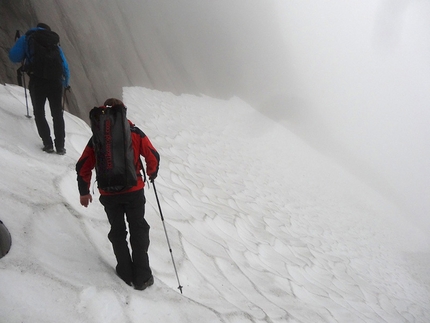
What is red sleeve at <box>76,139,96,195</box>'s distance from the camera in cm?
225

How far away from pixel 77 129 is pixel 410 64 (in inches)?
3774

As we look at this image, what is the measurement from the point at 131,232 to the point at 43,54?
6.72 feet

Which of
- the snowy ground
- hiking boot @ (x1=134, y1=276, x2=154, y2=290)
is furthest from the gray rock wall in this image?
hiking boot @ (x1=134, y1=276, x2=154, y2=290)

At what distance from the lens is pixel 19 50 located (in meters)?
3.28

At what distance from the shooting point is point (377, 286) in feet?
20.4

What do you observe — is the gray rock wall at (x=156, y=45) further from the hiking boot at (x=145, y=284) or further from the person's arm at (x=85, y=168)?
the hiking boot at (x=145, y=284)

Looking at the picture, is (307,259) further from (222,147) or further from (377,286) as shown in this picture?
(222,147)

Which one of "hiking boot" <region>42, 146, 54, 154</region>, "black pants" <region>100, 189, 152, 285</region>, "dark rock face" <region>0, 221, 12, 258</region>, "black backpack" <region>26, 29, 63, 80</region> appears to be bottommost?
"hiking boot" <region>42, 146, 54, 154</region>

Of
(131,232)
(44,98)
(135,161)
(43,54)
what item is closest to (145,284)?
(131,232)

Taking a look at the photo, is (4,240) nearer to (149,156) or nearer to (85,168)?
(85,168)

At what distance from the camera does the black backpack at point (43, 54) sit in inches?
128

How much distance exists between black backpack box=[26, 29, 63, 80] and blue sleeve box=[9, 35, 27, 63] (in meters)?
0.06

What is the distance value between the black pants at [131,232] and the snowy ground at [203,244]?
12cm

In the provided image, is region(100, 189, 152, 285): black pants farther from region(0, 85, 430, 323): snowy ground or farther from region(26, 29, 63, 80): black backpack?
region(26, 29, 63, 80): black backpack
